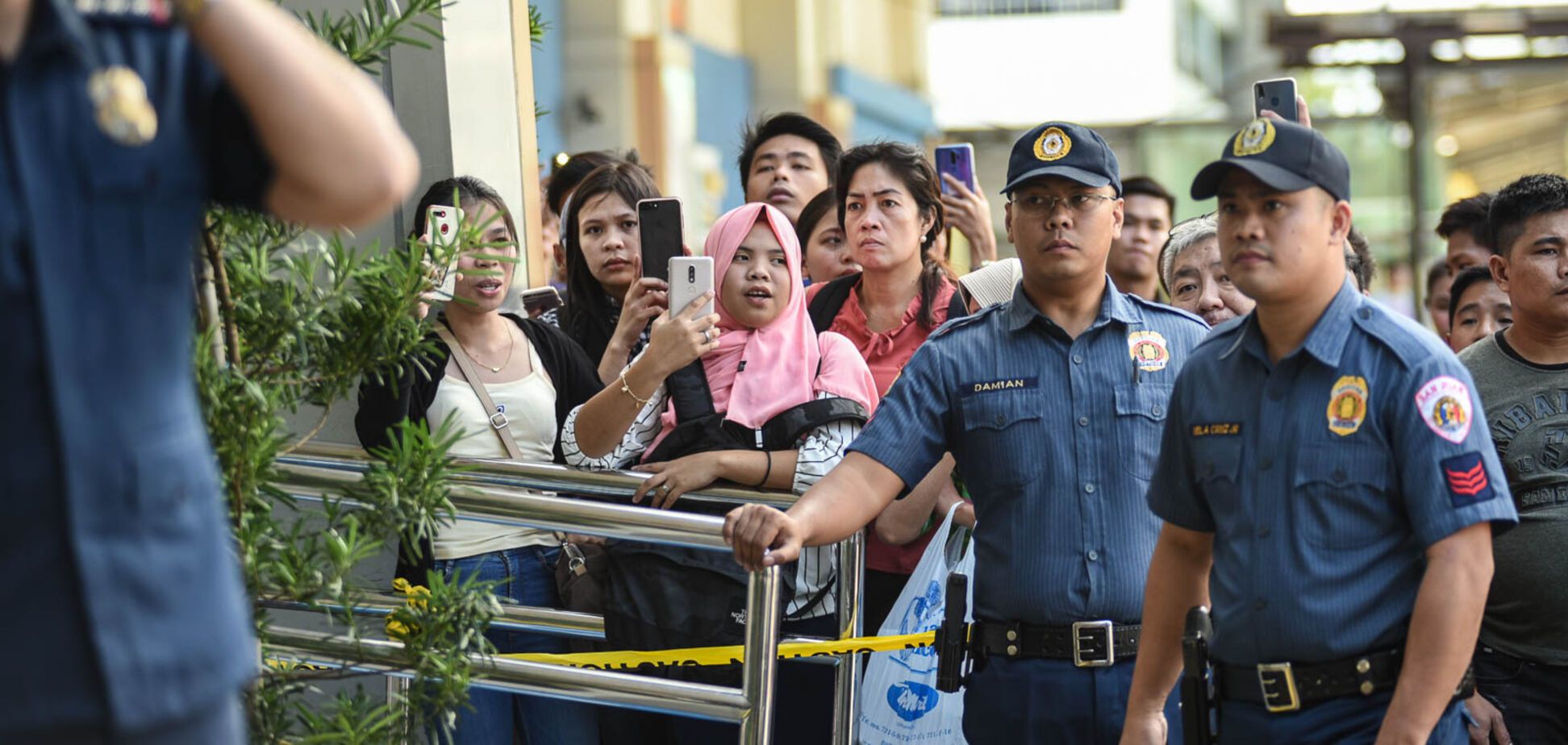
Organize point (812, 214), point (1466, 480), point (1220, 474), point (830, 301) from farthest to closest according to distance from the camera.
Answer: point (812, 214)
point (830, 301)
point (1220, 474)
point (1466, 480)

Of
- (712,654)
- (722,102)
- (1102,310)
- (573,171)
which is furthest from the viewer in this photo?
(722,102)

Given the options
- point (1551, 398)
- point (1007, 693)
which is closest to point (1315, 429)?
point (1007, 693)

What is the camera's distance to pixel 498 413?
14.1ft

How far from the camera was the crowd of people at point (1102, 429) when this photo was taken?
2.87 meters

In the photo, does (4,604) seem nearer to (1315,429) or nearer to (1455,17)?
(1315,429)

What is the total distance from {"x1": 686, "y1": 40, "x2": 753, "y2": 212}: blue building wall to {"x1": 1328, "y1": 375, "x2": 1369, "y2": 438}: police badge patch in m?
16.2

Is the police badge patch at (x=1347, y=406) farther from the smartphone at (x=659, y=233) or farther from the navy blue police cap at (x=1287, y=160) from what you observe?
the smartphone at (x=659, y=233)

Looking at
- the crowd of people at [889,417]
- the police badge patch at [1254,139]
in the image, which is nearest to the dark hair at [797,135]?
the crowd of people at [889,417]

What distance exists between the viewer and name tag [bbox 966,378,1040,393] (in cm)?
364

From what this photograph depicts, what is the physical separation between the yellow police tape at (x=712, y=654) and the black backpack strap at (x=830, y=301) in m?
1.05

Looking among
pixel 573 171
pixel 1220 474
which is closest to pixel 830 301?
pixel 573 171

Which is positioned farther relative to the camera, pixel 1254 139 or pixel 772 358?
pixel 772 358

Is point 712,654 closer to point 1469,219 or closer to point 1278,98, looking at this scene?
point 1278,98

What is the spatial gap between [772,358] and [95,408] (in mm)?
2531
